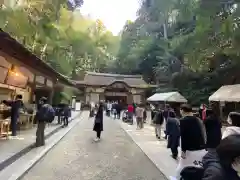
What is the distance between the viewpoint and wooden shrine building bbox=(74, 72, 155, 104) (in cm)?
4191

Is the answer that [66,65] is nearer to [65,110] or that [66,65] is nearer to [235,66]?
[65,110]

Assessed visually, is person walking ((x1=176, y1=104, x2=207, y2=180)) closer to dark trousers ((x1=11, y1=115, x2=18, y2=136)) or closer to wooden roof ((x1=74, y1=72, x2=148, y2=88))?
dark trousers ((x1=11, y1=115, x2=18, y2=136))

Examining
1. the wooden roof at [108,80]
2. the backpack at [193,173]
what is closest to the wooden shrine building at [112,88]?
the wooden roof at [108,80]

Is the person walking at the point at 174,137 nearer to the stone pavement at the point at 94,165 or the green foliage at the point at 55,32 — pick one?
the stone pavement at the point at 94,165

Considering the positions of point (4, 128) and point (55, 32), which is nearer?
point (4, 128)

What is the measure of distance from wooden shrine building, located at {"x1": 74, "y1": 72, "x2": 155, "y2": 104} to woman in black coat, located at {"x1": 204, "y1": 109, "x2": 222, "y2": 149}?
3499 cm

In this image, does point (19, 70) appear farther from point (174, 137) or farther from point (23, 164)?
point (174, 137)

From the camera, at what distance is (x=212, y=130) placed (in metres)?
5.12

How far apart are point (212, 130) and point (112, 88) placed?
37.7 m

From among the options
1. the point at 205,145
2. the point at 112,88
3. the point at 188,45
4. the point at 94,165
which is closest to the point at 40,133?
the point at 94,165

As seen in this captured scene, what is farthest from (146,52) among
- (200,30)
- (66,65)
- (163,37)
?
(200,30)

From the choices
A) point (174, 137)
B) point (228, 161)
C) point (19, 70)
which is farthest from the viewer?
point (19, 70)

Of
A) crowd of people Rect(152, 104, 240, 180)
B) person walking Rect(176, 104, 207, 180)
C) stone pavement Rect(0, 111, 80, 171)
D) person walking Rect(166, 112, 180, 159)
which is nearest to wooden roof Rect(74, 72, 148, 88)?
stone pavement Rect(0, 111, 80, 171)

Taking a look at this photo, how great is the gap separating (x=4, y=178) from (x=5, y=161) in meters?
1.11
